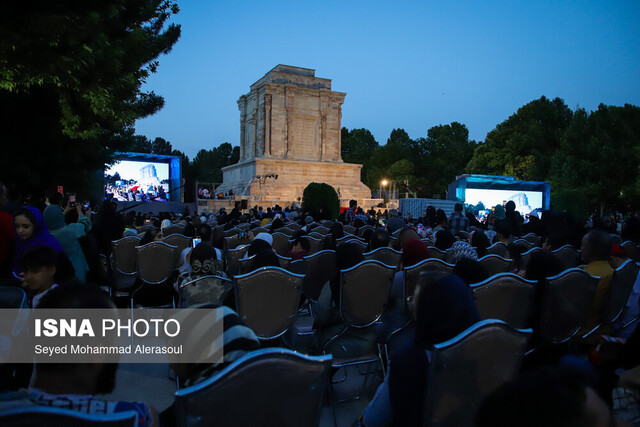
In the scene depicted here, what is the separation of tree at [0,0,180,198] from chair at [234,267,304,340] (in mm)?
4371

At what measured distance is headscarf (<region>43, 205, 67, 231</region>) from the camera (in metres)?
4.53

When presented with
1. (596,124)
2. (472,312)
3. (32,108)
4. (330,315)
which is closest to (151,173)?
(32,108)

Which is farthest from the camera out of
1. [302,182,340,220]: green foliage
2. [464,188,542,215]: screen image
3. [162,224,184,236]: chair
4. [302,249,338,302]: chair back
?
[464,188,542,215]: screen image

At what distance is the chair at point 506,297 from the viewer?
317 cm

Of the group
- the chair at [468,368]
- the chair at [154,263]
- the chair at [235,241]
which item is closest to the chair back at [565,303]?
the chair at [468,368]

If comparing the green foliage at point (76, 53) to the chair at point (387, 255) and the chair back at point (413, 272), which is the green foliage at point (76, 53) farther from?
the chair back at point (413, 272)

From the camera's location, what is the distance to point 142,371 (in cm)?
410

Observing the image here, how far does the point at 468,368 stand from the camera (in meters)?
1.95

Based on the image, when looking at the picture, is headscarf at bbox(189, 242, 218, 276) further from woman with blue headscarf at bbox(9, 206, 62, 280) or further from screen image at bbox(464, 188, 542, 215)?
screen image at bbox(464, 188, 542, 215)

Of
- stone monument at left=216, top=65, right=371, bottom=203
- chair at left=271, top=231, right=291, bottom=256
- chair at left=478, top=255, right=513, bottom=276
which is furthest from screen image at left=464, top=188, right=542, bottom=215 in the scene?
chair at left=478, top=255, right=513, bottom=276

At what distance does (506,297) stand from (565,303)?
58cm

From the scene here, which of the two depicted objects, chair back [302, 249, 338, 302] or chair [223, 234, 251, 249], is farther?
chair [223, 234, 251, 249]

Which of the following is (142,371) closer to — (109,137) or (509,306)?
(509,306)

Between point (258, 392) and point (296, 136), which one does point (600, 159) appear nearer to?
point (296, 136)
